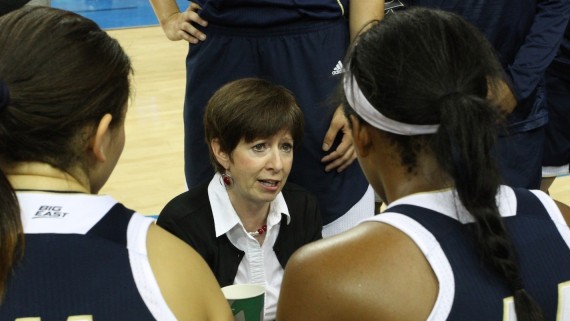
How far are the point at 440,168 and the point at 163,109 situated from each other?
182 inches

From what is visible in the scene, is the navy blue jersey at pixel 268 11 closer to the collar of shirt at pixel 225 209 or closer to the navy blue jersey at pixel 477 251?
the collar of shirt at pixel 225 209

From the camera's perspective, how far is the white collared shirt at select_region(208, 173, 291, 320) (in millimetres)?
2408

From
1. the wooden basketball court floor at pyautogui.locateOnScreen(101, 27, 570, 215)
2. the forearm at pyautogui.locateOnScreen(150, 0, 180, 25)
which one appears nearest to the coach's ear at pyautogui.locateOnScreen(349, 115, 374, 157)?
the forearm at pyautogui.locateOnScreen(150, 0, 180, 25)

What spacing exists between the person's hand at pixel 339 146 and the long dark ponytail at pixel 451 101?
95cm

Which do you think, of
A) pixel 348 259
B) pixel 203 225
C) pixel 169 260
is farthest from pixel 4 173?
pixel 203 225

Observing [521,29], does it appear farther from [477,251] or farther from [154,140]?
[154,140]

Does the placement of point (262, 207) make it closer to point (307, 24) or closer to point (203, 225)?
point (203, 225)

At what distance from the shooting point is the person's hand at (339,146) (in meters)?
2.41

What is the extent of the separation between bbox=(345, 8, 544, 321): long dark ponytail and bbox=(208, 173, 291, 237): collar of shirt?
1033 mm

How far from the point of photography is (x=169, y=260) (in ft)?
4.47

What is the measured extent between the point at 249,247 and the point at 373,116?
1.10 m

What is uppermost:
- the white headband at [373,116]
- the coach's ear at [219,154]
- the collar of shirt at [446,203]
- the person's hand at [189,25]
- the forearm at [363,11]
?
the white headband at [373,116]

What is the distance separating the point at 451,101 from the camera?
1.34 metres

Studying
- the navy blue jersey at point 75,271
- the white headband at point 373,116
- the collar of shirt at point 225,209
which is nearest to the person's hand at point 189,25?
the collar of shirt at point 225,209
